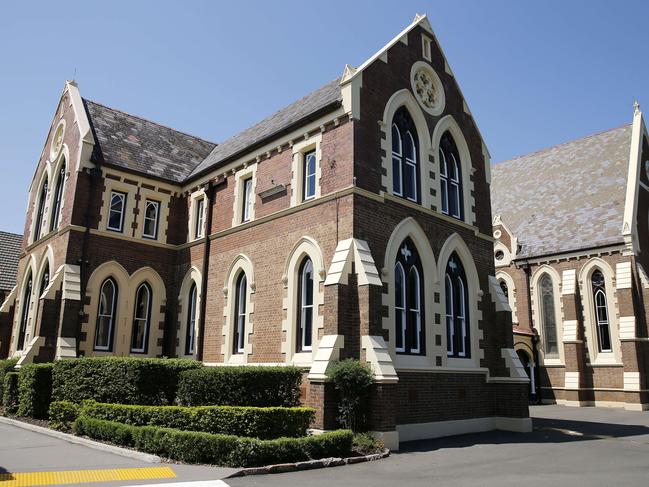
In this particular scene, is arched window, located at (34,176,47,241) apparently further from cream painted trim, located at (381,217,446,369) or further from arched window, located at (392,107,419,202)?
cream painted trim, located at (381,217,446,369)

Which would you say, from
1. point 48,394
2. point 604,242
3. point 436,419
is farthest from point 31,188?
point 604,242

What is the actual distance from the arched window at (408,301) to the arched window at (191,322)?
8756 mm

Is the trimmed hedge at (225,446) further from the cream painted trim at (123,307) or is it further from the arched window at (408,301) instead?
the cream painted trim at (123,307)

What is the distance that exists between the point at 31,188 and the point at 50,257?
6.78 m

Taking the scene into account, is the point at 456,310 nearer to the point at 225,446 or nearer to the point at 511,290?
the point at 225,446

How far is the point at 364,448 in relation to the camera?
12.3 m

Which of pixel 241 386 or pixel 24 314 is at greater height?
pixel 24 314

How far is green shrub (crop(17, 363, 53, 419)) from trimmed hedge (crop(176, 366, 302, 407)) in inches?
185

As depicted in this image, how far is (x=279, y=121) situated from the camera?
2089 cm

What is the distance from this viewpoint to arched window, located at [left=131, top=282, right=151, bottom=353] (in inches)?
832

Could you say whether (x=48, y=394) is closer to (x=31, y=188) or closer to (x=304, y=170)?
(x=304, y=170)

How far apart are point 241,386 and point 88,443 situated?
11.4ft

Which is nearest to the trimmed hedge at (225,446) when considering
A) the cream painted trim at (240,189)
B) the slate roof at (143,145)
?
the cream painted trim at (240,189)

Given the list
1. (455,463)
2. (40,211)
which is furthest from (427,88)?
(40,211)
